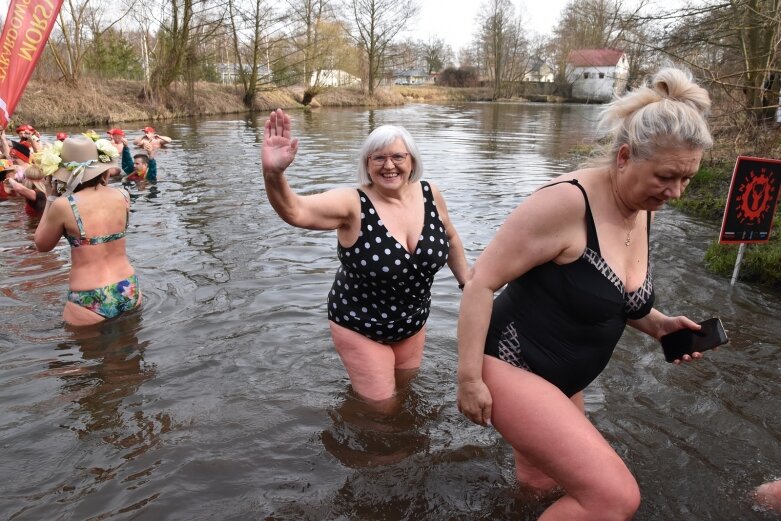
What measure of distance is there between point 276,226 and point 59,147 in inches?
186

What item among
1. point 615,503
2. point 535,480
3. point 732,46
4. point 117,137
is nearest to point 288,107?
point 117,137

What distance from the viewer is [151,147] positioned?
1199 cm

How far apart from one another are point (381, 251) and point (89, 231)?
2701 mm

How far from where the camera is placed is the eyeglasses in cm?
338

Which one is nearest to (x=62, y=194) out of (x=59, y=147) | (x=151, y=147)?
(x=59, y=147)

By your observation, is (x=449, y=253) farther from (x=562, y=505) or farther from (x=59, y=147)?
(x=59, y=147)

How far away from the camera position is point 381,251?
3307 mm

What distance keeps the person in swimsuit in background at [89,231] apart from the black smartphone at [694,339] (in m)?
4.18

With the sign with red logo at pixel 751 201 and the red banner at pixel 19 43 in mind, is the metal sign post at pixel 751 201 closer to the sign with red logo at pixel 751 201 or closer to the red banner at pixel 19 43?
the sign with red logo at pixel 751 201

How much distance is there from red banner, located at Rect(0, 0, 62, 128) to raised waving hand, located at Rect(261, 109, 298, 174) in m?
7.28

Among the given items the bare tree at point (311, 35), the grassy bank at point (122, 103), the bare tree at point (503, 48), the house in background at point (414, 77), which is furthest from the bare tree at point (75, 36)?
the house in background at point (414, 77)

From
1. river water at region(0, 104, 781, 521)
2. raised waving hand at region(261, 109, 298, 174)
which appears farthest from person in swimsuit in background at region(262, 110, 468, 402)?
river water at region(0, 104, 781, 521)

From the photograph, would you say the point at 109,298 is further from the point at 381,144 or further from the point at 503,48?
the point at 503,48

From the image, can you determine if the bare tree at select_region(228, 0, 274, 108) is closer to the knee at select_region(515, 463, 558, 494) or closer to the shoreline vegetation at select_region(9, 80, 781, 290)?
the shoreline vegetation at select_region(9, 80, 781, 290)
